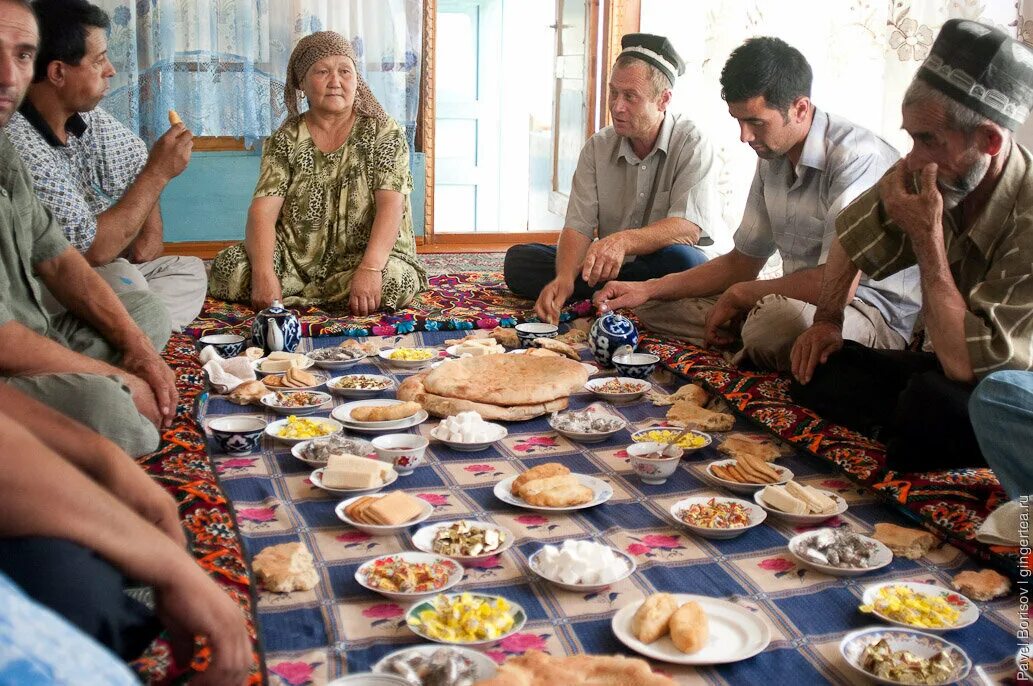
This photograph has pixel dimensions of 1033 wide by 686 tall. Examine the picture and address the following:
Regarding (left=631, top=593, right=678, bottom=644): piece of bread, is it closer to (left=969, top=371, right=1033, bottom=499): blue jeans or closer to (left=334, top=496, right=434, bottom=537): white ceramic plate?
(left=334, top=496, right=434, bottom=537): white ceramic plate

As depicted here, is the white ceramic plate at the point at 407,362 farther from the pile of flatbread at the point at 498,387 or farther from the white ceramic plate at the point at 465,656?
the white ceramic plate at the point at 465,656

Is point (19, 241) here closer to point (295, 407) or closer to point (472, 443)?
point (295, 407)

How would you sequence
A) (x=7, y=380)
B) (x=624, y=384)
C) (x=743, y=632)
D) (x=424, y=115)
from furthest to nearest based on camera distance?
(x=424, y=115) → (x=624, y=384) → (x=7, y=380) → (x=743, y=632)

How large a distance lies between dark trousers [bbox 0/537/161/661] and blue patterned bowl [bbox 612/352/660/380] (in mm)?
2040

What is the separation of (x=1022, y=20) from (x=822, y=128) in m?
1.34

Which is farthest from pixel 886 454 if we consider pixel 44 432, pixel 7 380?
pixel 7 380

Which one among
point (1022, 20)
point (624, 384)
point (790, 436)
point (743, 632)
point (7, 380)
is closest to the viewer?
point (743, 632)

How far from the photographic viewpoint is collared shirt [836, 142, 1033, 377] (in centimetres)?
218

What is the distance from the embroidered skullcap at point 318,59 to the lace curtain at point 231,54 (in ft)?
5.98

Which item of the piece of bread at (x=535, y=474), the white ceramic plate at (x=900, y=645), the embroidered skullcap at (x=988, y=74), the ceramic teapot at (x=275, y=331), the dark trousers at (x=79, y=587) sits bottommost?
the white ceramic plate at (x=900, y=645)

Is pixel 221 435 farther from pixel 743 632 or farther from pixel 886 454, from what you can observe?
pixel 886 454

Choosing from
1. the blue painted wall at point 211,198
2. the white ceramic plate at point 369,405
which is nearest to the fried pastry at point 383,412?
the white ceramic plate at point 369,405

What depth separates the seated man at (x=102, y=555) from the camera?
1.14m

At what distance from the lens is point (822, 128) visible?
10.5 feet
